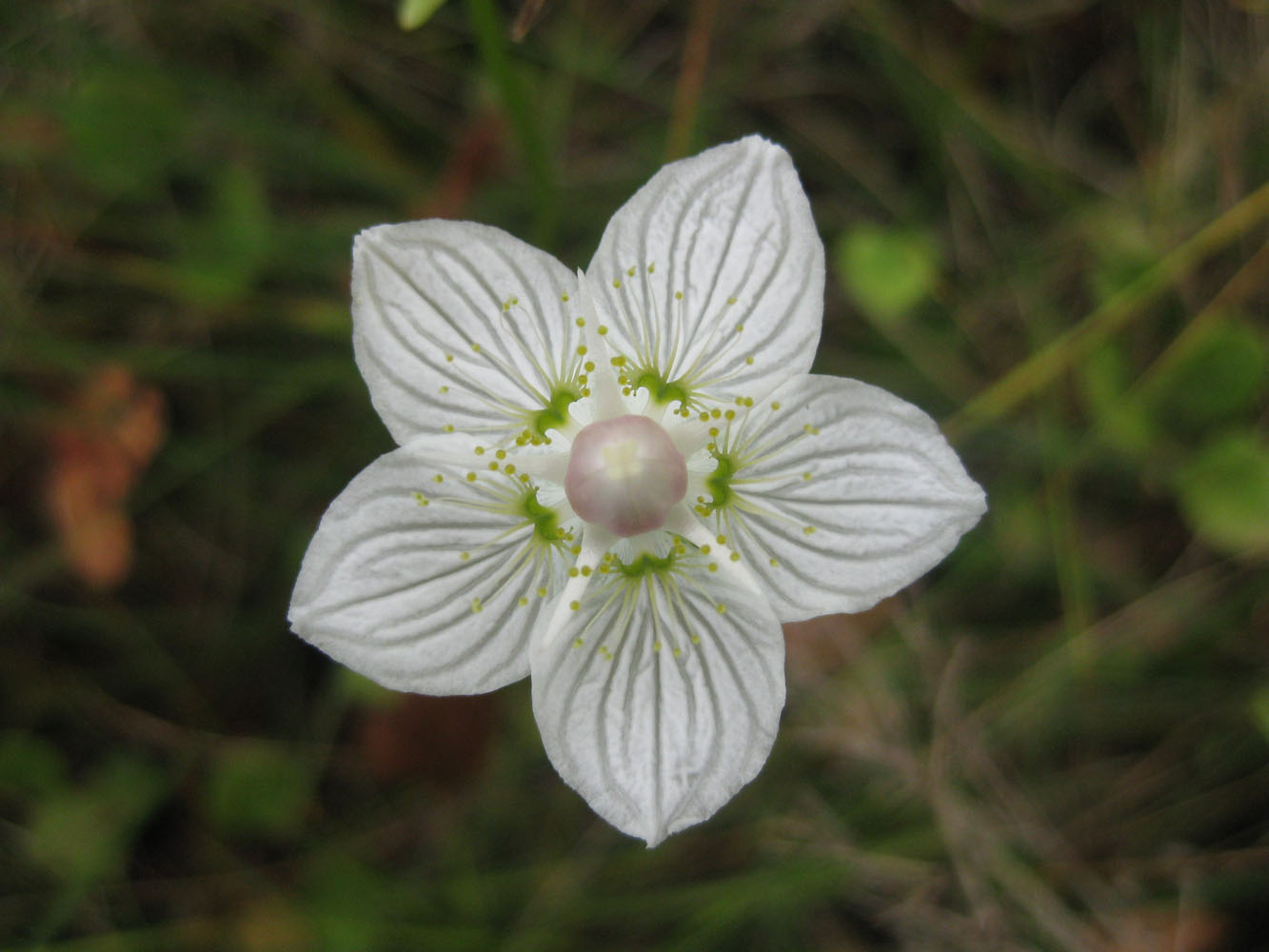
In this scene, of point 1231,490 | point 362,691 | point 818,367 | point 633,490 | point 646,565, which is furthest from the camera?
point 818,367

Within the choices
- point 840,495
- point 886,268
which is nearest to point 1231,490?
point 886,268

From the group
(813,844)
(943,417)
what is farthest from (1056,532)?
(813,844)

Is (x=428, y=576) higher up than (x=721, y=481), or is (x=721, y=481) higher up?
(x=721, y=481)

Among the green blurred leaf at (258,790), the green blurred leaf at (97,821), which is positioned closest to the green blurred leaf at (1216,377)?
the green blurred leaf at (258,790)

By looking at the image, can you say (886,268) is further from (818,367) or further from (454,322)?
(454,322)

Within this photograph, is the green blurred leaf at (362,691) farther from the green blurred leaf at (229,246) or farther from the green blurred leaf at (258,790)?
the green blurred leaf at (229,246)

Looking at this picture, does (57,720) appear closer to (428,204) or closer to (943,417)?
(428,204)
